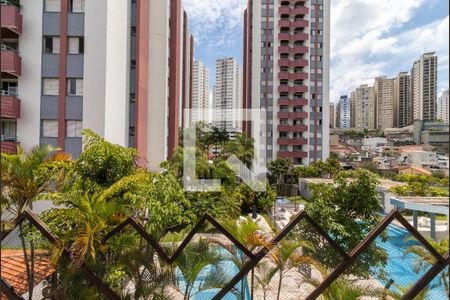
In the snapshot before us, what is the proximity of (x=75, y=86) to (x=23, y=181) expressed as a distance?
9242mm

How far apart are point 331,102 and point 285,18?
11.7 meters

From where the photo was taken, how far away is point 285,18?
3219 cm

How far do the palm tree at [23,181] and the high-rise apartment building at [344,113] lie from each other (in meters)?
38.3

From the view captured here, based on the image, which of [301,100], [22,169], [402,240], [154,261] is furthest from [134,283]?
[301,100]

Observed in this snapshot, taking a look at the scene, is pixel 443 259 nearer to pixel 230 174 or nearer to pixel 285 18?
pixel 230 174

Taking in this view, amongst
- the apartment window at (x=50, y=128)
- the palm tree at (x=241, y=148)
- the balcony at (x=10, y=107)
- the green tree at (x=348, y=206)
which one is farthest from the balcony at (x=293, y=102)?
the green tree at (x=348, y=206)

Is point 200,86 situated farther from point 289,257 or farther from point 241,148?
point 289,257

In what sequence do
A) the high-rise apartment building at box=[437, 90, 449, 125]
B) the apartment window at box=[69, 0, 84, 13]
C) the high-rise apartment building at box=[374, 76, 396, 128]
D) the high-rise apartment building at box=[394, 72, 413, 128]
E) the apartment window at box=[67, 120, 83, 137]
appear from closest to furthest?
the high-rise apartment building at box=[437, 90, 449, 125] < the apartment window at box=[69, 0, 84, 13] < the apartment window at box=[67, 120, 83, 137] < the high-rise apartment building at box=[394, 72, 413, 128] < the high-rise apartment building at box=[374, 76, 396, 128]

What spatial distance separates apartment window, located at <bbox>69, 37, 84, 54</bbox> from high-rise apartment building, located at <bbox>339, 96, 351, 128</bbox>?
33805 mm

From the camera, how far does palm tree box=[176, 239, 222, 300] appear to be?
2.85 meters

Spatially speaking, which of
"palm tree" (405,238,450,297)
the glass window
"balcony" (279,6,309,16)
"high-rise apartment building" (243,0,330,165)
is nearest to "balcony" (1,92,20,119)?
the glass window

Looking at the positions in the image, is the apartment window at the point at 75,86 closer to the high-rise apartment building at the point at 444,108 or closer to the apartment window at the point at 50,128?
the apartment window at the point at 50,128

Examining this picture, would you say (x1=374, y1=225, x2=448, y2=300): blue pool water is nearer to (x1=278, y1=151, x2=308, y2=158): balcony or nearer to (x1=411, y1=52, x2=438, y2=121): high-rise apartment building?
(x1=411, y1=52, x2=438, y2=121): high-rise apartment building

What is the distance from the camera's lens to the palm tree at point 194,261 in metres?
2.85
